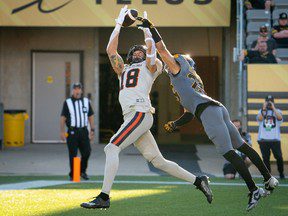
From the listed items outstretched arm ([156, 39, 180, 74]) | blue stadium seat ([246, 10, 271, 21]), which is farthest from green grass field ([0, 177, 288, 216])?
blue stadium seat ([246, 10, 271, 21])

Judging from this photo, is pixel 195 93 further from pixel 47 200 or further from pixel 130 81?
pixel 47 200

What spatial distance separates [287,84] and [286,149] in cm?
141

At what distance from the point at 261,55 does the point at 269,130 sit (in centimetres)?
252

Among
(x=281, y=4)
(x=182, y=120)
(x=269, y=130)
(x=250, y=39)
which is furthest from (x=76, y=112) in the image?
(x=281, y=4)

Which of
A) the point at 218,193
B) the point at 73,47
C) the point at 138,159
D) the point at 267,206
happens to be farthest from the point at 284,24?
the point at 267,206

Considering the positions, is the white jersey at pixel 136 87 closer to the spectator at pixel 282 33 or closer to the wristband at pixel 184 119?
the wristband at pixel 184 119

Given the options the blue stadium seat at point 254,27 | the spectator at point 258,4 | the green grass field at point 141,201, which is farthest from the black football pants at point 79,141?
the spectator at point 258,4

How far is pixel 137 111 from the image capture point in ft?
30.3

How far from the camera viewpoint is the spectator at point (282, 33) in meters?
18.8

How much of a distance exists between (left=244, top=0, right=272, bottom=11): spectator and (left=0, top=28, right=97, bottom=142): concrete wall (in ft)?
15.6

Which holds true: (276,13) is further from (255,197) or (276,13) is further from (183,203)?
(255,197)

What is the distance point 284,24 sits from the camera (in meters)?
19.0

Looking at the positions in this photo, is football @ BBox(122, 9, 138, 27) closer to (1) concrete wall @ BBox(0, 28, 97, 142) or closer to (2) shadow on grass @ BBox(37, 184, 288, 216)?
(2) shadow on grass @ BBox(37, 184, 288, 216)

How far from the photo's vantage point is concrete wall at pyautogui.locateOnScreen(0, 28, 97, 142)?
22.3 metres
